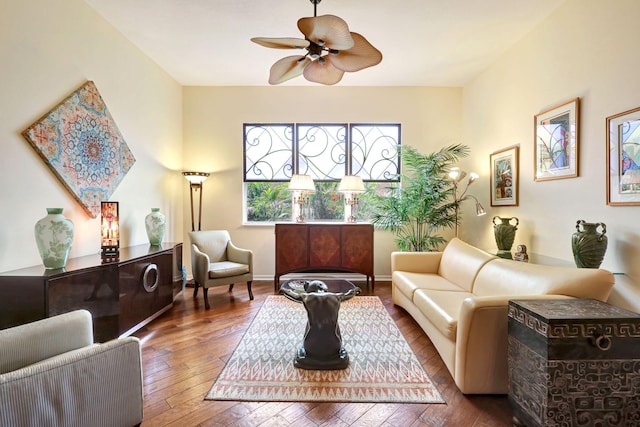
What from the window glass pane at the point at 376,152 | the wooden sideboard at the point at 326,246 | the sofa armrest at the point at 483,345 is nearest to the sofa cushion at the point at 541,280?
the sofa armrest at the point at 483,345

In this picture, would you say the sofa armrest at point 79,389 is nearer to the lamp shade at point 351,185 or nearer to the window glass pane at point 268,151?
the lamp shade at point 351,185

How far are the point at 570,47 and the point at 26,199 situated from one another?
15.4 ft

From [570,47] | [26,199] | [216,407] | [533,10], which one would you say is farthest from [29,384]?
[533,10]

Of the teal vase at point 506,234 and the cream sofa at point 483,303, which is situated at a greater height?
the teal vase at point 506,234

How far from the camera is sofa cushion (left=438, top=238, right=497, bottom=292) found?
106 inches

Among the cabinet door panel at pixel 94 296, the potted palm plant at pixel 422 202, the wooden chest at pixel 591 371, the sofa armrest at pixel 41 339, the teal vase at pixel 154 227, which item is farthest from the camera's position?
the potted palm plant at pixel 422 202

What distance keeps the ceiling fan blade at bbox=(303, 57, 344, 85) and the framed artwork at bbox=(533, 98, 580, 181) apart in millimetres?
2067

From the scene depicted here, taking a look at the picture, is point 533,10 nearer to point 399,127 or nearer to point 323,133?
point 399,127

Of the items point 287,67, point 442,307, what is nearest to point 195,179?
point 287,67

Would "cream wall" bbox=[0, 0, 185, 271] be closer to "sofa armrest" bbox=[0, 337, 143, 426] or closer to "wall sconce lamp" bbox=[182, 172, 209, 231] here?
"wall sconce lamp" bbox=[182, 172, 209, 231]

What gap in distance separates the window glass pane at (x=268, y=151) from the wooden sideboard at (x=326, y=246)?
1.07 m

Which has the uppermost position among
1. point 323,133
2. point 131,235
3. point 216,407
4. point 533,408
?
point 323,133

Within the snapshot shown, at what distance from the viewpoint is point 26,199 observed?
2203mm

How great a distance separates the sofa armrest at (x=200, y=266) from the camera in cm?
336
